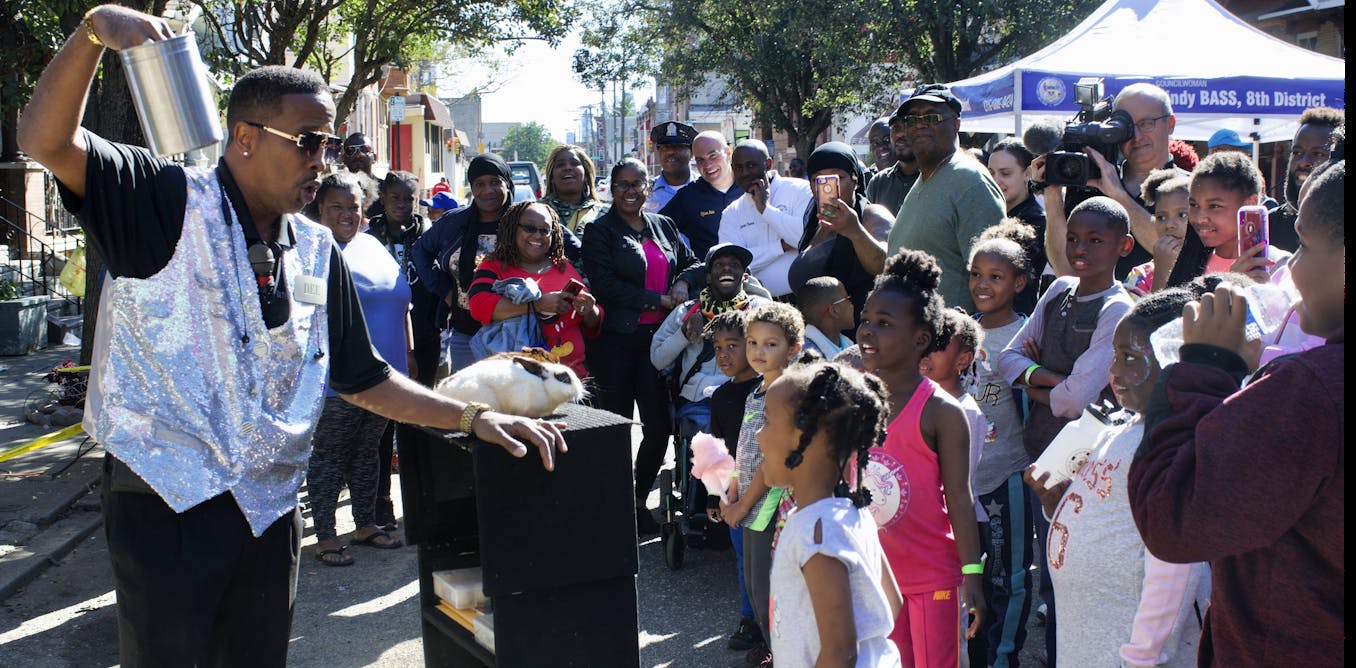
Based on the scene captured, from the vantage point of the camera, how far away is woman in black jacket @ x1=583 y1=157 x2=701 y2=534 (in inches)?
248

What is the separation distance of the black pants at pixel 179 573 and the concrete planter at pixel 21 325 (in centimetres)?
1156

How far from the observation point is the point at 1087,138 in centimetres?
520

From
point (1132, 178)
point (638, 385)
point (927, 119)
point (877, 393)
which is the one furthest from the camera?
point (638, 385)

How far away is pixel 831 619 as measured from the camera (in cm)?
254

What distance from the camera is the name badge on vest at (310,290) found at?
2863 millimetres

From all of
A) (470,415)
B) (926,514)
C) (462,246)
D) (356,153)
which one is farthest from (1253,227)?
(356,153)

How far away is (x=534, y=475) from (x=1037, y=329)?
85.9 inches

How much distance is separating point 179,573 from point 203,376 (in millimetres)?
461

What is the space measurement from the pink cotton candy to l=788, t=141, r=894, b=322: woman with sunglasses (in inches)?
63.3

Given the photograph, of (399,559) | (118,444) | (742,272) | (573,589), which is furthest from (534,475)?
(399,559)

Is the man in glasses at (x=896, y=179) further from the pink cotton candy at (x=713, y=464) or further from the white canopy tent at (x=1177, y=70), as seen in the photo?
the white canopy tent at (x=1177, y=70)

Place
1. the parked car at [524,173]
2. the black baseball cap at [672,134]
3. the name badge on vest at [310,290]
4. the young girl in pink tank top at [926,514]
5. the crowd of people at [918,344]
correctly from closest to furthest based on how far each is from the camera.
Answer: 1. the crowd of people at [918,344]
2. the name badge on vest at [310,290]
3. the young girl in pink tank top at [926,514]
4. the black baseball cap at [672,134]
5. the parked car at [524,173]

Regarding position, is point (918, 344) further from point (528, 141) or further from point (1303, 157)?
point (528, 141)

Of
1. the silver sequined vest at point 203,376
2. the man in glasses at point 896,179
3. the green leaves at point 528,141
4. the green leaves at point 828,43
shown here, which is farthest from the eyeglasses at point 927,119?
the green leaves at point 528,141
